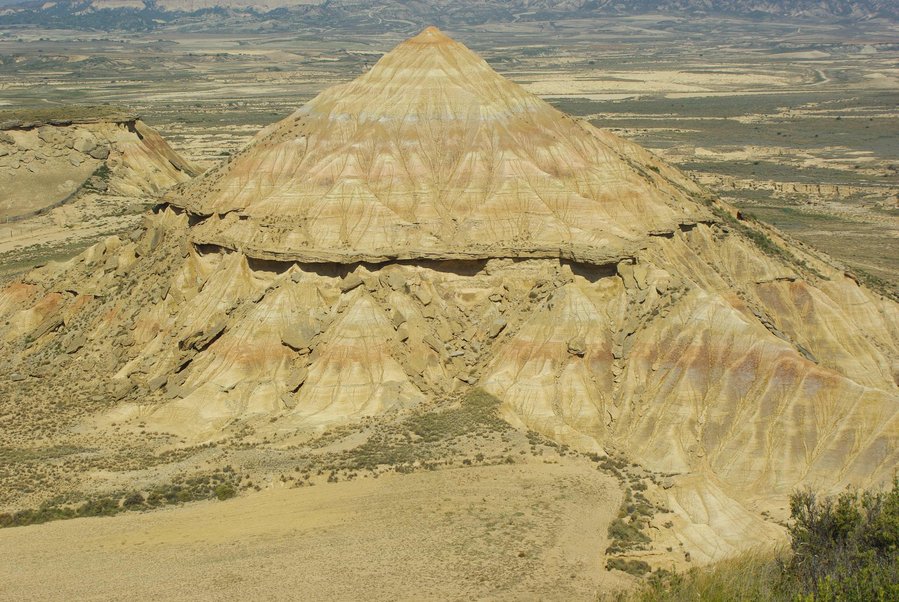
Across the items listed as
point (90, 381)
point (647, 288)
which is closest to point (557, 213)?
point (647, 288)

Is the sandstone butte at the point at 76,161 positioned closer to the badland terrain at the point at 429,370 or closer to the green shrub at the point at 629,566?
the badland terrain at the point at 429,370

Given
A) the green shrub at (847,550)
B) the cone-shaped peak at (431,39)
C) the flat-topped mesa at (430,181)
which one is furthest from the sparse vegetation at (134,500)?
the cone-shaped peak at (431,39)

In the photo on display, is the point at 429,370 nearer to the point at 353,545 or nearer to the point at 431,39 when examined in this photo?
the point at 353,545

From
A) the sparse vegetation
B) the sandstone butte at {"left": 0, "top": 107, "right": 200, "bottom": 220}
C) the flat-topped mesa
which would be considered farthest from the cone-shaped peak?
the sandstone butte at {"left": 0, "top": 107, "right": 200, "bottom": 220}

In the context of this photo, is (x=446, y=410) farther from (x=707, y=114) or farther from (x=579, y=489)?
(x=707, y=114)

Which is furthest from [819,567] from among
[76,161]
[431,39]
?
[76,161]

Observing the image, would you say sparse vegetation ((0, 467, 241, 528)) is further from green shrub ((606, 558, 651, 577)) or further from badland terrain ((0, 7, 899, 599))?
green shrub ((606, 558, 651, 577))

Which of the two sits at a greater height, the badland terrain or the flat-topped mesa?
the flat-topped mesa
